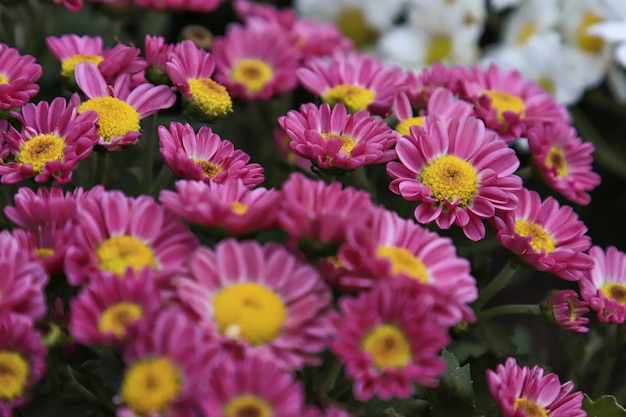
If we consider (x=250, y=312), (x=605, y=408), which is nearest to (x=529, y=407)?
(x=605, y=408)

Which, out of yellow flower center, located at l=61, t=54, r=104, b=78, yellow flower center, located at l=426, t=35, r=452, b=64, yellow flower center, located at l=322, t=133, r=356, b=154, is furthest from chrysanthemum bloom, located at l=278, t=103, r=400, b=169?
yellow flower center, located at l=426, t=35, r=452, b=64

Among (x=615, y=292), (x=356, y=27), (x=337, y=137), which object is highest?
(x=337, y=137)

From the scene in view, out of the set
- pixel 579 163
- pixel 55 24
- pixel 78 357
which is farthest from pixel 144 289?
pixel 55 24

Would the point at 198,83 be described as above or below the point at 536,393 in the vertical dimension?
above

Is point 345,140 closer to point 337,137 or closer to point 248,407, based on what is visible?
point 337,137

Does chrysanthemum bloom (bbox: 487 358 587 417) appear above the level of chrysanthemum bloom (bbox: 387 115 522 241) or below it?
below

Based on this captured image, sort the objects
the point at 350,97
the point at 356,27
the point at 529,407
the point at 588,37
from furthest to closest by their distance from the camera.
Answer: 1. the point at 356,27
2. the point at 588,37
3. the point at 350,97
4. the point at 529,407

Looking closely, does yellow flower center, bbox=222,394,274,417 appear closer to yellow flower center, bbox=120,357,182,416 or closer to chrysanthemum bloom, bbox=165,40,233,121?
yellow flower center, bbox=120,357,182,416

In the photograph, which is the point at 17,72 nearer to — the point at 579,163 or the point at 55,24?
the point at 55,24
